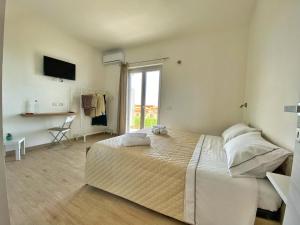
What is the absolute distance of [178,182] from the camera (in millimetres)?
1303

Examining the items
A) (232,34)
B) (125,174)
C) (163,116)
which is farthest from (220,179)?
(232,34)

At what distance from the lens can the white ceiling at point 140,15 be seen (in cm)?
252

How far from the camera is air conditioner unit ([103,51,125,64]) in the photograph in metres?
4.41

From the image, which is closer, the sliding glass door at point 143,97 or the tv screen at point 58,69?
the tv screen at point 58,69

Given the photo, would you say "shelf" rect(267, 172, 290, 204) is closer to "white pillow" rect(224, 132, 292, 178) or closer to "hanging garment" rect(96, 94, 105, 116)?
"white pillow" rect(224, 132, 292, 178)

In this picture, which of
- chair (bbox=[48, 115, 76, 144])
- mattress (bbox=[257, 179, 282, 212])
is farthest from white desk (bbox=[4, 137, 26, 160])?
mattress (bbox=[257, 179, 282, 212])

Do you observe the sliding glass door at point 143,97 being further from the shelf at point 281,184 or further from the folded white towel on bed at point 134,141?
the shelf at point 281,184

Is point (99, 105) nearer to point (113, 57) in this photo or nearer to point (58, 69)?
point (58, 69)

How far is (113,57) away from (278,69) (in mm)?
4052

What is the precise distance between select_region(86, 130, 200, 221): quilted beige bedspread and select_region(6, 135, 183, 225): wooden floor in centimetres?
11

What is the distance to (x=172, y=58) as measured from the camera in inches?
151

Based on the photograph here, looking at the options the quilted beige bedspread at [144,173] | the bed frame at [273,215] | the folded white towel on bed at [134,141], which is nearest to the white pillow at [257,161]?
the bed frame at [273,215]

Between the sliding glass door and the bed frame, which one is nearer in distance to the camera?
the bed frame

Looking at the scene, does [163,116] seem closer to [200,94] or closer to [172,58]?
[200,94]
